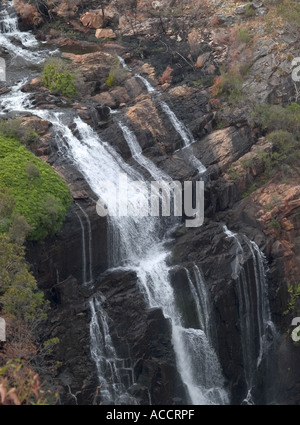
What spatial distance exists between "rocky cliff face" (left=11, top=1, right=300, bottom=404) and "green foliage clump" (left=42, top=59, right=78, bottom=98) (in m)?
0.61

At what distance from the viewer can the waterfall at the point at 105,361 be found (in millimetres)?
21750

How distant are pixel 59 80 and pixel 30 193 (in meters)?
9.71

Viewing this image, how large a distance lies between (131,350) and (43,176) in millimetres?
8245

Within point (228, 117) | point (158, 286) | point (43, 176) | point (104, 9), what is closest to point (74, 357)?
point (158, 286)

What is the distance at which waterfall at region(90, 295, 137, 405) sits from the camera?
21.8 meters

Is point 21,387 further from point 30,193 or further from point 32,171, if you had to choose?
point 32,171

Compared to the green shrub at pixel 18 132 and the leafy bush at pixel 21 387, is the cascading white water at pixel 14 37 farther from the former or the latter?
the leafy bush at pixel 21 387

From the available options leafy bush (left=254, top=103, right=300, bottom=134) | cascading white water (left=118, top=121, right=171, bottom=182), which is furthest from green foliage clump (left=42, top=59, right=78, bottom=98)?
leafy bush (left=254, top=103, right=300, bottom=134)

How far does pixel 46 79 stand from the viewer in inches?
1253

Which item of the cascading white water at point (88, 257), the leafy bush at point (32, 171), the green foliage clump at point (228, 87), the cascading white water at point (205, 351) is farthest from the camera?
the green foliage clump at point (228, 87)

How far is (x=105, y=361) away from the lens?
73.3ft

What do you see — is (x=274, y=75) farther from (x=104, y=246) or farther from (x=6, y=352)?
(x=6, y=352)

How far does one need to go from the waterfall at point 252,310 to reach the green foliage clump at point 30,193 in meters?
8.21

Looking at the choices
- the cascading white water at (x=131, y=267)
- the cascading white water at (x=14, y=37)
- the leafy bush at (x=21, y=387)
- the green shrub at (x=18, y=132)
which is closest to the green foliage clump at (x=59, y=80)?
the cascading white water at (x=131, y=267)
